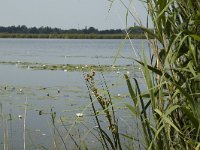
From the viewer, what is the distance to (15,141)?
5242mm

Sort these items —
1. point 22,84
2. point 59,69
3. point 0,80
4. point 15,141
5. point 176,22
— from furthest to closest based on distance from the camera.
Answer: point 59,69 < point 0,80 < point 22,84 < point 15,141 < point 176,22

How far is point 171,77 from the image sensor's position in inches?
62.5

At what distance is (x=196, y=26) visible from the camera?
158 cm

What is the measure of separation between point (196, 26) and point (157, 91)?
0.30m

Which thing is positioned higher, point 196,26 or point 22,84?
point 196,26

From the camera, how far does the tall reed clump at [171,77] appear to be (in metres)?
1.51

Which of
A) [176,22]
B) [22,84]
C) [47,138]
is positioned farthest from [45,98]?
[176,22]

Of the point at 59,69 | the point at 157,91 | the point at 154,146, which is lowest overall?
the point at 59,69

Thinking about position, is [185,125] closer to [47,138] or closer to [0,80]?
[47,138]

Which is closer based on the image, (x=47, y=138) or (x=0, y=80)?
(x=47, y=138)

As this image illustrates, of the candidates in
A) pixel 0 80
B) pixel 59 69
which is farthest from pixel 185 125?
pixel 59 69

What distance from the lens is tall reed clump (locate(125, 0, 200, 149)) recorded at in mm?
1512

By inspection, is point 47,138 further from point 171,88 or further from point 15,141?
point 171,88

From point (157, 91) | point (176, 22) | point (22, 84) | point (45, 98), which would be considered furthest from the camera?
point (22, 84)
